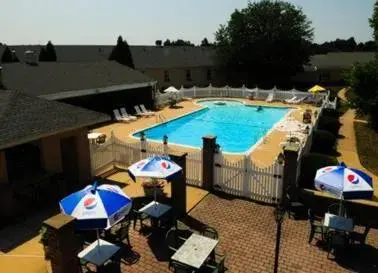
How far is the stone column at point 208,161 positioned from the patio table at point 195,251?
4.94 meters

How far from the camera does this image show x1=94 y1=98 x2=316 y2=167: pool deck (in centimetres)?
1888

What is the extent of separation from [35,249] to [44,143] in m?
4.78

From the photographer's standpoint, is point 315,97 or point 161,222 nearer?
point 161,222

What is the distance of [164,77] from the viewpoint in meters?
48.5

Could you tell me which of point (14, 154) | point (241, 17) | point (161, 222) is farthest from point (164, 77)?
point (161, 222)

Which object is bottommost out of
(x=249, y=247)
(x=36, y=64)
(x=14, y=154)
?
(x=249, y=247)

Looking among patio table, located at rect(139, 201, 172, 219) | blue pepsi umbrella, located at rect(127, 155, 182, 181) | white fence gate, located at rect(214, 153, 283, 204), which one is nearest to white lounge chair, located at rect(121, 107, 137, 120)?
white fence gate, located at rect(214, 153, 283, 204)

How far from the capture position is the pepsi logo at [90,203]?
7711 mm

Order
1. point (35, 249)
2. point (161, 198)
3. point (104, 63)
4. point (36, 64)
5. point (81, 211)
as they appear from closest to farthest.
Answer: point (81, 211) → point (35, 249) → point (161, 198) → point (36, 64) → point (104, 63)

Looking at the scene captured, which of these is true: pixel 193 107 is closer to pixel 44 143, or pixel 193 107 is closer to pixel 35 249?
pixel 44 143

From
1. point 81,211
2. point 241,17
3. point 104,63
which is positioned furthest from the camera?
point 241,17

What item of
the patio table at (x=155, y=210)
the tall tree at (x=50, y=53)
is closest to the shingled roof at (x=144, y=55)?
the tall tree at (x=50, y=53)

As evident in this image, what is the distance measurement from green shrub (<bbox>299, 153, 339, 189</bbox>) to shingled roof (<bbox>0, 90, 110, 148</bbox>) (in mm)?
8635

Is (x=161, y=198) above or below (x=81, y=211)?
below
